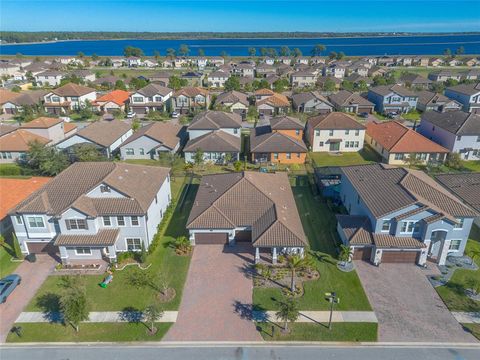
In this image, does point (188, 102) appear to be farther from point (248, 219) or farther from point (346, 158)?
point (248, 219)

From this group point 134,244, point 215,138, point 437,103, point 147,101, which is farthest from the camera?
point 147,101

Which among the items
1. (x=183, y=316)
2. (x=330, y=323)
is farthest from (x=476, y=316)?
(x=183, y=316)

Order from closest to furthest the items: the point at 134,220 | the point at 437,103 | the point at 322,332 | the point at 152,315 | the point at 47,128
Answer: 1. the point at 152,315
2. the point at 322,332
3. the point at 134,220
4. the point at 47,128
5. the point at 437,103

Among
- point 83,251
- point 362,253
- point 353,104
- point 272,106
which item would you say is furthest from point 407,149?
point 83,251

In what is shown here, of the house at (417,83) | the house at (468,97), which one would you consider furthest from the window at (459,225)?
the house at (417,83)

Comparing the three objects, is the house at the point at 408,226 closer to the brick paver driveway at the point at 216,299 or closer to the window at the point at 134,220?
the brick paver driveway at the point at 216,299

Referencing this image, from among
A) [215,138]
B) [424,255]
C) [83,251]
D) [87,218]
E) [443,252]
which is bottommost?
[83,251]

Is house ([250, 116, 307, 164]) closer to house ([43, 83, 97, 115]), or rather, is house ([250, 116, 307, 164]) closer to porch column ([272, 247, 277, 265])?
porch column ([272, 247, 277, 265])
